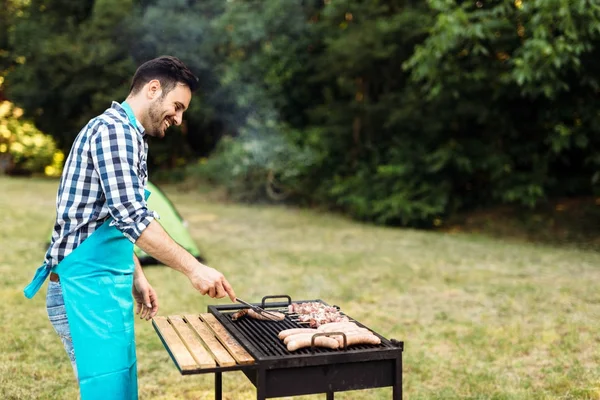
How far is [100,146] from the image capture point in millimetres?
2084

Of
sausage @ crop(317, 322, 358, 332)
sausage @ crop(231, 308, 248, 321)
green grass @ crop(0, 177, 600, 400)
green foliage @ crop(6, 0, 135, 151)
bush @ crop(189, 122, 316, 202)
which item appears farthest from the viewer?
green foliage @ crop(6, 0, 135, 151)

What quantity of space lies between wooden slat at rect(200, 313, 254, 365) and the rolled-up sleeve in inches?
20.2

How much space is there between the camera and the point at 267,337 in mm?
2379

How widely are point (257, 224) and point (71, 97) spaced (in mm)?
9562

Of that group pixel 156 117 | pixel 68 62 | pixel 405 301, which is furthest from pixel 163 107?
pixel 68 62

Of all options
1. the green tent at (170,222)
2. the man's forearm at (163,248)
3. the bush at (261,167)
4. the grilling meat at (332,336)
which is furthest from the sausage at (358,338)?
the bush at (261,167)

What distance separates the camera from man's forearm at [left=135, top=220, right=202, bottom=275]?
2080 millimetres

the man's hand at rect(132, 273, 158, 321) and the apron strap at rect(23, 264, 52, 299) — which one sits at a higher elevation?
the apron strap at rect(23, 264, 52, 299)

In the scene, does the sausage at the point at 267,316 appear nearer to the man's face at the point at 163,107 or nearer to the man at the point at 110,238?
the man at the point at 110,238

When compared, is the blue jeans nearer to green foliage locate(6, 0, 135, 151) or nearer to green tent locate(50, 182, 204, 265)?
green tent locate(50, 182, 204, 265)

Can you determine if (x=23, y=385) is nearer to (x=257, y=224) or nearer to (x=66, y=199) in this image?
(x=66, y=199)

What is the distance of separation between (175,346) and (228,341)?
194 millimetres

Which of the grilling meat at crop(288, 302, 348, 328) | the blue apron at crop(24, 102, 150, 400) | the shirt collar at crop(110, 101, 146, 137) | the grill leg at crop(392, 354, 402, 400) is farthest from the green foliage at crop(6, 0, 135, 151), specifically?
the grill leg at crop(392, 354, 402, 400)

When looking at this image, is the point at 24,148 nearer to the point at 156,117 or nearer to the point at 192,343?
the point at 156,117
